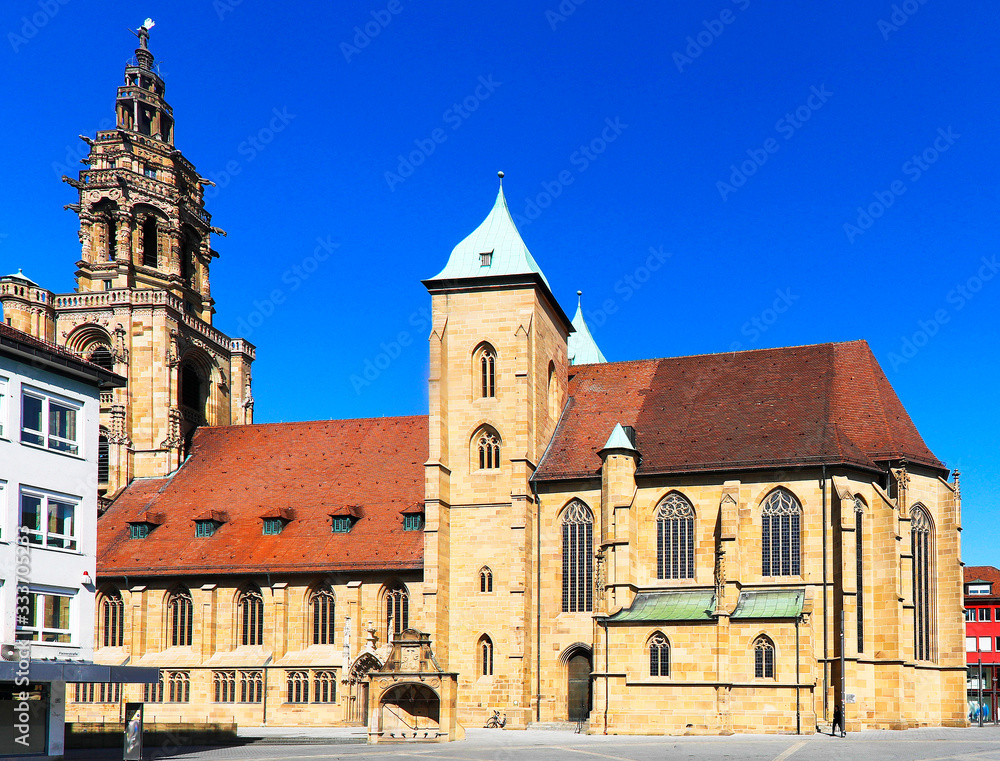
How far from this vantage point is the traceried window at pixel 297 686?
177 ft

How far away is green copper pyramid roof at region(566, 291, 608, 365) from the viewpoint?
2901 inches

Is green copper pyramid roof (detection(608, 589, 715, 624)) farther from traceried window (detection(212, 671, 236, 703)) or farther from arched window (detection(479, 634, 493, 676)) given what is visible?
traceried window (detection(212, 671, 236, 703))

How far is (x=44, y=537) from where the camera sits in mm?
34625

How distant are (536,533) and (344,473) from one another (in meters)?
11.9

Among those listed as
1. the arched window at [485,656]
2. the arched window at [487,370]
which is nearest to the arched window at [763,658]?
the arched window at [485,656]

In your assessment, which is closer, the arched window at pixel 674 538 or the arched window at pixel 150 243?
the arched window at pixel 674 538

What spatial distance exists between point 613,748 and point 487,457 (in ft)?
58.6

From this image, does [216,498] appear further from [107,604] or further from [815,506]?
[815,506]

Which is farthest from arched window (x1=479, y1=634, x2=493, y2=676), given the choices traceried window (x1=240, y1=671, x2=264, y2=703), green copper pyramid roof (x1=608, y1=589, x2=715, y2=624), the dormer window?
the dormer window

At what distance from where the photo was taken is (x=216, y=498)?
60656mm

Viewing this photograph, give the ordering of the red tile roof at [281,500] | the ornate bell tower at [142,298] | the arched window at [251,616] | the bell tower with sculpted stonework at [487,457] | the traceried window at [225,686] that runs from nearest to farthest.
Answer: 1. the bell tower with sculpted stonework at [487,457]
2. the traceried window at [225,686]
3. the red tile roof at [281,500]
4. the arched window at [251,616]
5. the ornate bell tower at [142,298]

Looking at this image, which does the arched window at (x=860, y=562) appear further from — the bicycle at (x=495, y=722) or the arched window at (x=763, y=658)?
the bicycle at (x=495, y=722)

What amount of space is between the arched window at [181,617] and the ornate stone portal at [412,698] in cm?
1782

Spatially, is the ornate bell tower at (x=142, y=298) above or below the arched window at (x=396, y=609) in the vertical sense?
above
